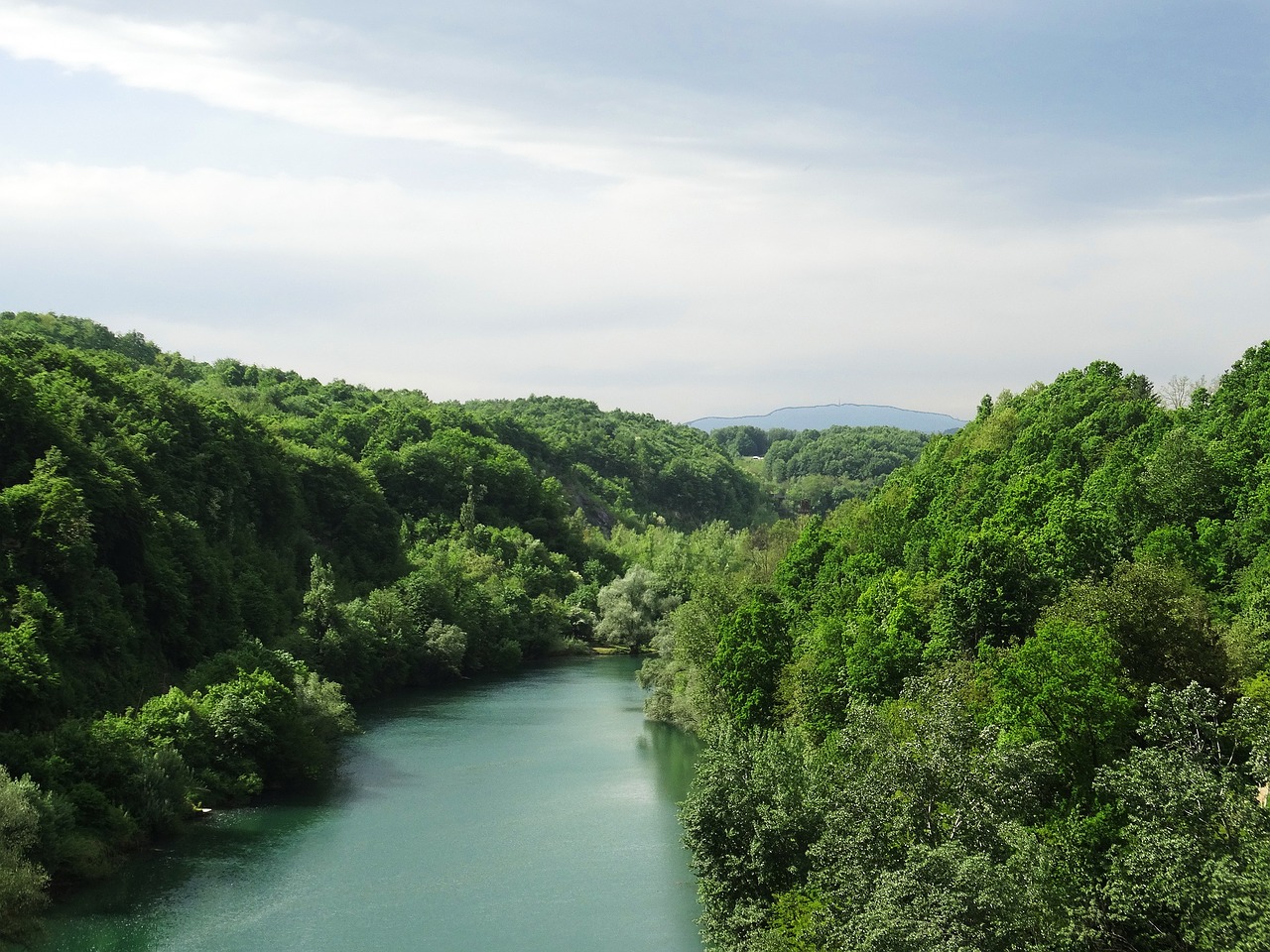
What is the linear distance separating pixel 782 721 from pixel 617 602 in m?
51.7

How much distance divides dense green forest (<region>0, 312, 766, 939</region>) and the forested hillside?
19.5 meters

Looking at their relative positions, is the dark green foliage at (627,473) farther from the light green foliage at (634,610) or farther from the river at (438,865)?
the river at (438,865)

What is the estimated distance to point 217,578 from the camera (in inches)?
2415

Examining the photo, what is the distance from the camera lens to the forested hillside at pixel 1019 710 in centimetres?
2141

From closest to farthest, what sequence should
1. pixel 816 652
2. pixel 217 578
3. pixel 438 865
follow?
1. pixel 438 865
2. pixel 816 652
3. pixel 217 578

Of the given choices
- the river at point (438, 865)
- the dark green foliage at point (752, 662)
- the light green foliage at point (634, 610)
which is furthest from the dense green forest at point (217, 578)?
the dark green foliage at point (752, 662)

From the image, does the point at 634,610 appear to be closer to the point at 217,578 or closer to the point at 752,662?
the point at 217,578

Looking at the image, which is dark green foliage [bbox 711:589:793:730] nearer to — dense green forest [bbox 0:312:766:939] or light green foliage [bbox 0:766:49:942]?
dense green forest [bbox 0:312:766:939]

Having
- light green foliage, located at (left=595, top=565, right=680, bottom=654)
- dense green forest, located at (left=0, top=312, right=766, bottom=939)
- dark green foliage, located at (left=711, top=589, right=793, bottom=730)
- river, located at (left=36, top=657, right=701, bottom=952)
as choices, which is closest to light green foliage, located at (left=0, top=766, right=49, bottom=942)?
dense green forest, located at (left=0, top=312, right=766, bottom=939)

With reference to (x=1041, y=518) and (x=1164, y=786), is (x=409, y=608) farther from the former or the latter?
(x=1164, y=786)

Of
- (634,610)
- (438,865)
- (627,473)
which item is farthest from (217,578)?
(627,473)

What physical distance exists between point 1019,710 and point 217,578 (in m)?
43.6

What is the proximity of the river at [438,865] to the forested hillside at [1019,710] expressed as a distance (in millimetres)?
5216

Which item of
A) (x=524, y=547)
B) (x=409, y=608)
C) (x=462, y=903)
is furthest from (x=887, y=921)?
(x=524, y=547)
